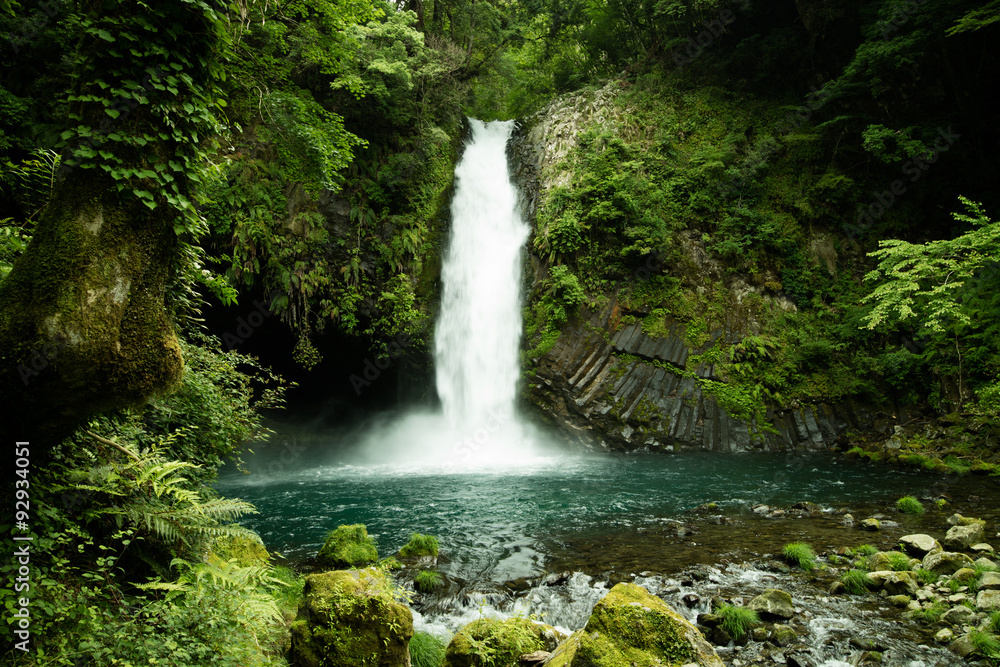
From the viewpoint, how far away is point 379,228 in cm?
1795

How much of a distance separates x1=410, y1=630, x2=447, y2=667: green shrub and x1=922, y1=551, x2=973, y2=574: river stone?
603 centimetres

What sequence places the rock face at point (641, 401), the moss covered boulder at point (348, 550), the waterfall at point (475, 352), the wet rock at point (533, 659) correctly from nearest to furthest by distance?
the wet rock at point (533, 659) → the moss covered boulder at point (348, 550) → the rock face at point (641, 401) → the waterfall at point (475, 352)

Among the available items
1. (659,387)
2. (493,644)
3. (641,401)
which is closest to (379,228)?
(641,401)

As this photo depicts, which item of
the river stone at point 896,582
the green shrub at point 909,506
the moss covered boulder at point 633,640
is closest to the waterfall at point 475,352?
the green shrub at point 909,506

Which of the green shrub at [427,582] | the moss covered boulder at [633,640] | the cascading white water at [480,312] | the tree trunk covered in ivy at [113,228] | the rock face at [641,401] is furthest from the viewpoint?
the cascading white water at [480,312]

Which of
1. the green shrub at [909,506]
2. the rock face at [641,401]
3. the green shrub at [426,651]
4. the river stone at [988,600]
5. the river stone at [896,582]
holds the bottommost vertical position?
the green shrub at [426,651]

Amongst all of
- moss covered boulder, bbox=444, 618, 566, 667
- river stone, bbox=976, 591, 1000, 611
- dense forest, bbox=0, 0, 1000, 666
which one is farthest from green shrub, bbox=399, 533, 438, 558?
river stone, bbox=976, 591, 1000, 611

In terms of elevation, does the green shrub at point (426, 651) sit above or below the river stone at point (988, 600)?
below

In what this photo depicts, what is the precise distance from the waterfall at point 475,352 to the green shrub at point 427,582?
899 centimetres

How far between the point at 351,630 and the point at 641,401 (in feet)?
42.9

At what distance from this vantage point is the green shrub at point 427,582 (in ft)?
20.8

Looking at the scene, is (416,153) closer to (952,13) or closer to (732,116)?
(732,116)

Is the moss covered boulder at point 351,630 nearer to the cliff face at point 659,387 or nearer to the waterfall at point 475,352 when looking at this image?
the waterfall at point 475,352

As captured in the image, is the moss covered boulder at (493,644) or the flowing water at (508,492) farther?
the flowing water at (508,492)
